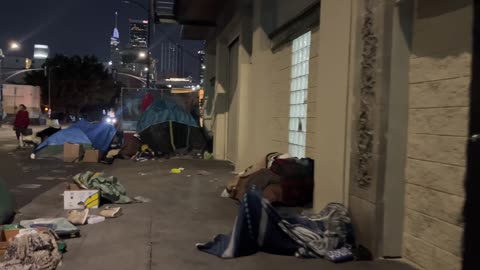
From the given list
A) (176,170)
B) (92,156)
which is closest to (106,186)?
(176,170)

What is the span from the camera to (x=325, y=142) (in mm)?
6234

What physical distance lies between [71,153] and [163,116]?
11.3 ft

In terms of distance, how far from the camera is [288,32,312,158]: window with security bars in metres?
8.96

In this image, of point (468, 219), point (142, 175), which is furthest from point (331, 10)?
point (142, 175)

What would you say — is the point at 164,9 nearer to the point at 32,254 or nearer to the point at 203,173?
the point at 203,173

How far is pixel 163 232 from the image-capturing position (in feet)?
21.0

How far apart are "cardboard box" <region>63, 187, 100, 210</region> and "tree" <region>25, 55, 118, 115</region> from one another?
68041mm

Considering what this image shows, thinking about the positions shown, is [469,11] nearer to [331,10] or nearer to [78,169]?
[331,10]

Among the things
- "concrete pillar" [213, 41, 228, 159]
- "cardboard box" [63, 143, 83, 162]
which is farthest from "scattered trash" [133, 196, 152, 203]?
"concrete pillar" [213, 41, 228, 159]

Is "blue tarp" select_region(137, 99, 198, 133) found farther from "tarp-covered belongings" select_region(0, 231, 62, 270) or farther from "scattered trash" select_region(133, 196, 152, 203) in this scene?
"tarp-covered belongings" select_region(0, 231, 62, 270)

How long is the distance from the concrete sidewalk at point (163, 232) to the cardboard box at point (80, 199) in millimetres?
240

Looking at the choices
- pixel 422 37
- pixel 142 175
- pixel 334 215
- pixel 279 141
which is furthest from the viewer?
pixel 142 175

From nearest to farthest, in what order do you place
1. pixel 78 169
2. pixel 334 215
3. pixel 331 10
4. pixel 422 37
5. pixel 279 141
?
pixel 422 37
pixel 334 215
pixel 331 10
pixel 279 141
pixel 78 169

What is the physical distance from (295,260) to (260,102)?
6.55 metres
